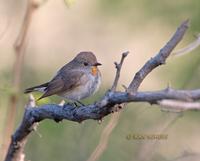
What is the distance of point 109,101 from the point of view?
2898 millimetres

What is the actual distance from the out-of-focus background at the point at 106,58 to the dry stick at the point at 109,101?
2.09 feet

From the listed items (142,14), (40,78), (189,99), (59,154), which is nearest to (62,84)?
(59,154)

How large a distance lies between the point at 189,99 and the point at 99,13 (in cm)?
631

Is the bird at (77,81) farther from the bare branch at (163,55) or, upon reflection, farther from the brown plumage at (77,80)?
the bare branch at (163,55)

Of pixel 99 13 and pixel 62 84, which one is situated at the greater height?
pixel 99 13

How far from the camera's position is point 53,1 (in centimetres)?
985

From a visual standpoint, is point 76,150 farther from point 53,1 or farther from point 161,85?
point 53,1

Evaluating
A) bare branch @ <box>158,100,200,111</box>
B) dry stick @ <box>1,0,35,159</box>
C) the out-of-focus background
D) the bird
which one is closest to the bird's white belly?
the bird

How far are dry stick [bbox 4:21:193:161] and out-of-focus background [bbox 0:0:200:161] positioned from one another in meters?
0.64

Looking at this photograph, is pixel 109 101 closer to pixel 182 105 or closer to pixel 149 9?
pixel 182 105

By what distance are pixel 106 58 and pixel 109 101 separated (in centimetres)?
564

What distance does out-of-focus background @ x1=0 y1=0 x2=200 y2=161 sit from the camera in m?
5.58

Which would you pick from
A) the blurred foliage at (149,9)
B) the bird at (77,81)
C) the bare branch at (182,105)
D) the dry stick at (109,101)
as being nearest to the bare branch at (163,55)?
the dry stick at (109,101)

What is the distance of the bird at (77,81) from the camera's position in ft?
16.3
